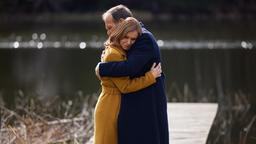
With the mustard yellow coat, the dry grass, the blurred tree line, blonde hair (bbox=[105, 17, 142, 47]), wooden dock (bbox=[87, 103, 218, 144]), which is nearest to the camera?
blonde hair (bbox=[105, 17, 142, 47])

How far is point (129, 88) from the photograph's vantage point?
4.66 meters

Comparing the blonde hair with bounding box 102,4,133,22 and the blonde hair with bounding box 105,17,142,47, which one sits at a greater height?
the blonde hair with bounding box 102,4,133,22

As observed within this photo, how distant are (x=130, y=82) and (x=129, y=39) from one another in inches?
9.7

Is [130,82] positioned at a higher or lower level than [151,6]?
lower

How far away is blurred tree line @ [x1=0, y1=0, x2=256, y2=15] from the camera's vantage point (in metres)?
38.4

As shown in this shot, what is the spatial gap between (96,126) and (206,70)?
12398mm

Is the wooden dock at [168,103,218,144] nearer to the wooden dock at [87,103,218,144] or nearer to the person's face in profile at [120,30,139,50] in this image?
the wooden dock at [87,103,218,144]

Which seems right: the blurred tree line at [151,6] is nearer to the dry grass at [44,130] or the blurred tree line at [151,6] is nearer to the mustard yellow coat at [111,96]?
the dry grass at [44,130]

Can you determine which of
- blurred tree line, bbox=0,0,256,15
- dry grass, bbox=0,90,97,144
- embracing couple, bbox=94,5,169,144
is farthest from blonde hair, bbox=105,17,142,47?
blurred tree line, bbox=0,0,256,15

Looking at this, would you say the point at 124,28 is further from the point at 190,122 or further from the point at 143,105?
the point at 190,122

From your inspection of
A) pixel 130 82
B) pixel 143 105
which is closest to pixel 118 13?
pixel 130 82

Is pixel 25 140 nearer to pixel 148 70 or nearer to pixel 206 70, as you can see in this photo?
pixel 148 70

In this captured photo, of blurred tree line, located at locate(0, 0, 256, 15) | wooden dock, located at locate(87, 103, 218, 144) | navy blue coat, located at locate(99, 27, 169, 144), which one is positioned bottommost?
wooden dock, located at locate(87, 103, 218, 144)

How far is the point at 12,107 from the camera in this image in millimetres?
10938
